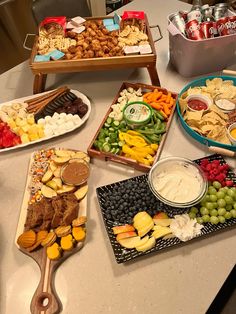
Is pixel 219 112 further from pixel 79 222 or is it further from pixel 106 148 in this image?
pixel 79 222

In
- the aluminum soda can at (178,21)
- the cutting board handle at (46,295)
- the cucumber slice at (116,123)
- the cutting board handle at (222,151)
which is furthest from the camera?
the aluminum soda can at (178,21)

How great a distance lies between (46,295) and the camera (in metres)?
0.66

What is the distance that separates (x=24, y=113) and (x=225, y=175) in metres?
0.80

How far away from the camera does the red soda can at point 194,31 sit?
1073mm

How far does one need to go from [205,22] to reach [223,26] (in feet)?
0.25

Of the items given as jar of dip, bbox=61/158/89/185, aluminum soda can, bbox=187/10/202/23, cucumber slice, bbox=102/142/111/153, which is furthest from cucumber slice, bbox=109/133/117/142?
aluminum soda can, bbox=187/10/202/23

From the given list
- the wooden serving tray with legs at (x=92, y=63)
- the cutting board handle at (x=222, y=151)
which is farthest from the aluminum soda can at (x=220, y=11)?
the cutting board handle at (x=222, y=151)

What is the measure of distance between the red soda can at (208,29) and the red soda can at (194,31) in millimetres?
15

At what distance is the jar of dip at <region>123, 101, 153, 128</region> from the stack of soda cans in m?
0.37

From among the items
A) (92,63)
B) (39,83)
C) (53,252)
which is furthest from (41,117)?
(53,252)

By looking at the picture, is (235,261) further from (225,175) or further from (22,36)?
(22,36)

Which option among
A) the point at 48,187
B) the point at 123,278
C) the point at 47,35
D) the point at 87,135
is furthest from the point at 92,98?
the point at 123,278

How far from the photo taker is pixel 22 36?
2.24 meters

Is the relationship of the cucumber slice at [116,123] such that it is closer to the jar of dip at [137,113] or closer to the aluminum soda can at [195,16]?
the jar of dip at [137,113]
